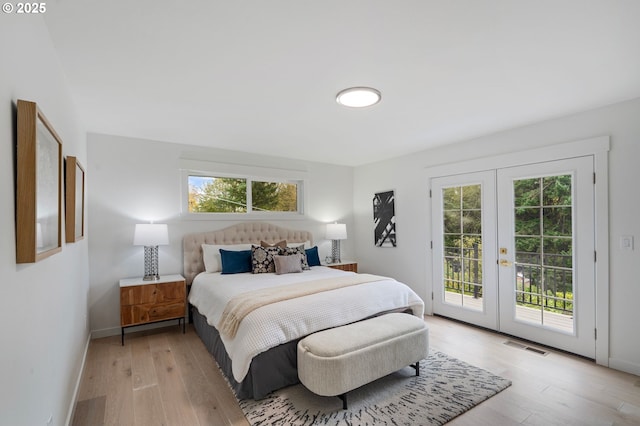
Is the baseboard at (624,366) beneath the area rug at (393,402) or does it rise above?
above

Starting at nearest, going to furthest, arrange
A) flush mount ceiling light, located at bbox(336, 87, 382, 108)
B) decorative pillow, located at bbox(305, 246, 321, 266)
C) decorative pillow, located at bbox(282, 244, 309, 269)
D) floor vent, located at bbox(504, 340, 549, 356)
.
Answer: flush mount ceiling light, located at bbox(336, 87, 382, 108) < floor vent, located at bbox(504, 340, 549, 356) < decorative pillow, located at bbox(282, 244, 309, 269) < decorative pillow, located at bbox(305, 246, 321, 266)

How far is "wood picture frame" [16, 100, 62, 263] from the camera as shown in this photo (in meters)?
1.14

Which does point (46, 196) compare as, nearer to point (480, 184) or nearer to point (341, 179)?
point (480, 184)

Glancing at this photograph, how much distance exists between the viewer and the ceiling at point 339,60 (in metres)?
1.54

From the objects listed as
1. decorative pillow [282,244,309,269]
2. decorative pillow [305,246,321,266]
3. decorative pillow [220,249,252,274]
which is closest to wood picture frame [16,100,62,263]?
decorative pillow [220,249,252,274]

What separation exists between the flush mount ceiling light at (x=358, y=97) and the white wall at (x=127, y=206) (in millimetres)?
2367

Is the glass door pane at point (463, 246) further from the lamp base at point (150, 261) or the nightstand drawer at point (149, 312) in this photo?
the lamp base at point (150, 261)

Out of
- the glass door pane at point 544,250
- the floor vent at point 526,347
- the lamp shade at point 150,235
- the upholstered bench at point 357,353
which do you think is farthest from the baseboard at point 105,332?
the glass door pane at point 544,250

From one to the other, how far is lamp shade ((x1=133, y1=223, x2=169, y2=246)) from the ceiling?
44.7 inches

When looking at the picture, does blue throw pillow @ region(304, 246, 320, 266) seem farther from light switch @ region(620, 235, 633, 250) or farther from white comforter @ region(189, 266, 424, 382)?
light switch @ region(620, 235, 633, 250)

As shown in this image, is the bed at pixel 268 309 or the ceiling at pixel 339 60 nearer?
the ceiling at pixel 339 60

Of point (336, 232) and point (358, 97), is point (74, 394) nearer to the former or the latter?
point (358, 97)

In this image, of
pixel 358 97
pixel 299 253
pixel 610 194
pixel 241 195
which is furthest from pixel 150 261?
pixel 610 194

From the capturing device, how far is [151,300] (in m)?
3.41
